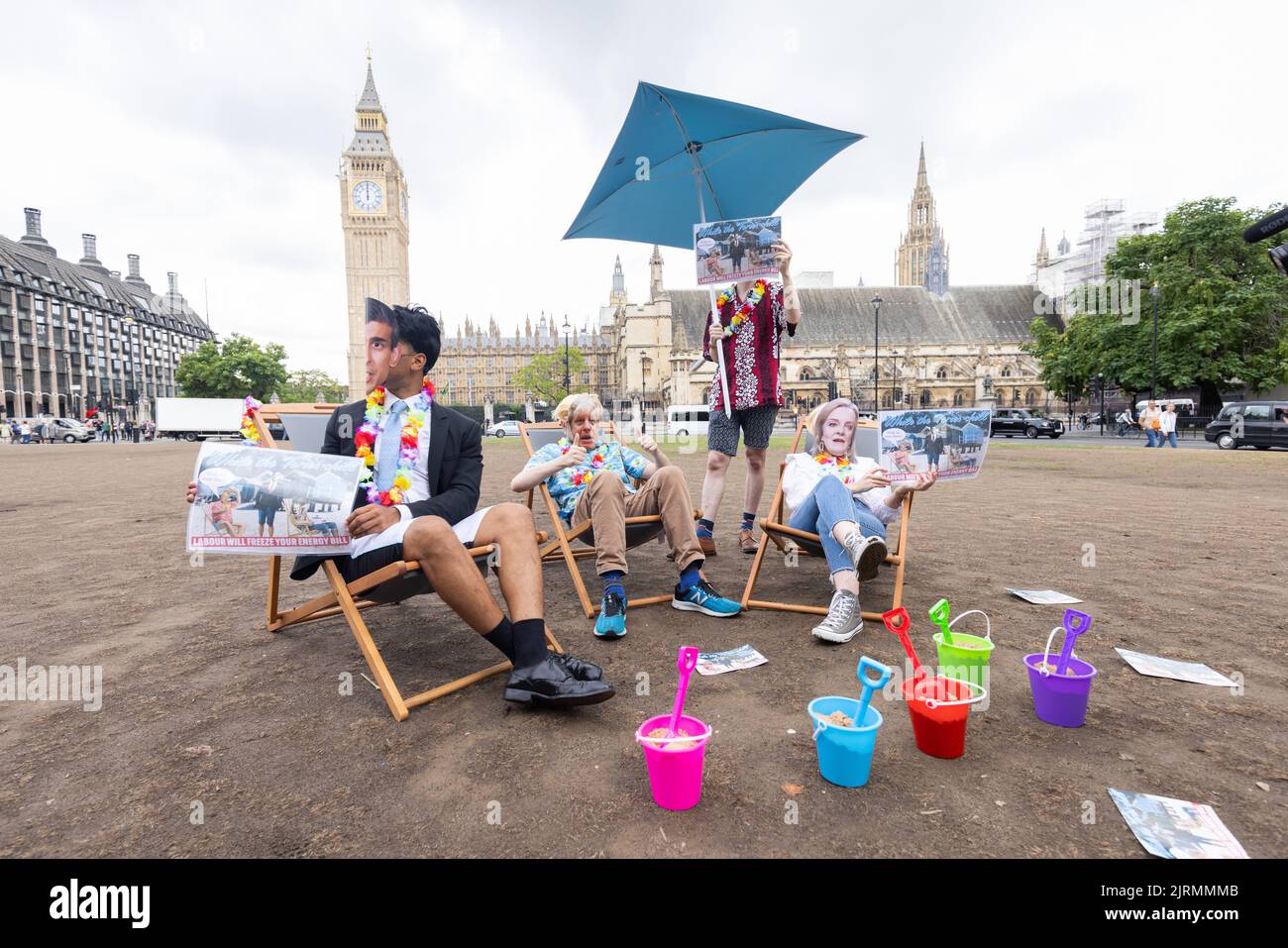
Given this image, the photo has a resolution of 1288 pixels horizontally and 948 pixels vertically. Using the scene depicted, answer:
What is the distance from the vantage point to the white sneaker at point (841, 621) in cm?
305

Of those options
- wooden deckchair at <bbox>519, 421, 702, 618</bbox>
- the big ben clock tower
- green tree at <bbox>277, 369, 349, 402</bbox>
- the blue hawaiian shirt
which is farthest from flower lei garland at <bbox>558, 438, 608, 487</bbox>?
green tree at <bbox>277, 369, 349, 402</bbox>

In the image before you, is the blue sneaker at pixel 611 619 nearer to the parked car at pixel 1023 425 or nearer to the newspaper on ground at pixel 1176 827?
the newspaper on ground at pixel 1176 827

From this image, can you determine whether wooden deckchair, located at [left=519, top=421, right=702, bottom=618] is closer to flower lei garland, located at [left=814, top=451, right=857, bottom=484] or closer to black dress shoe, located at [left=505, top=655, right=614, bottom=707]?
flower lei garland, located at [left=814, top=451, right=857, bottom=484]

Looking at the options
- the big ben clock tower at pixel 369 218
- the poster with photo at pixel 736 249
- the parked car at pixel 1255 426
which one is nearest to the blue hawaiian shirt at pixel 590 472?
the poster with photo at pixel 736 249

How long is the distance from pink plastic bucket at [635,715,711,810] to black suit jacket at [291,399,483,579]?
1.39 metres

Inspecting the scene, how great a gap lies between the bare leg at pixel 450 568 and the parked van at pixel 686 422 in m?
31.1

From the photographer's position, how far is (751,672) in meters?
2.77

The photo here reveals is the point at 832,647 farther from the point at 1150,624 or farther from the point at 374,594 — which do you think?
the point at 374,594

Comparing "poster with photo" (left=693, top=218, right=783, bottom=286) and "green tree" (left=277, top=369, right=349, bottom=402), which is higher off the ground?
"green tree" (left=277, top=369, right=349, bottom=402)

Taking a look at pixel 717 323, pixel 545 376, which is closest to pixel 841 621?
pixel 717 323

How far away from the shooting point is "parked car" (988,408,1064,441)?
2919 cm

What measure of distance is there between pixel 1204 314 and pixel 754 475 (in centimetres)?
3552

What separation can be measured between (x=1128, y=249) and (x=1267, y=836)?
41.6 m

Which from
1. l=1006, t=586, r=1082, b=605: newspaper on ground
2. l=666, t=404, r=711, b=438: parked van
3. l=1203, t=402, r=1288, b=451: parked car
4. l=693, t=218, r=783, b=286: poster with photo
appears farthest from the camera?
l=666, t=404, r=711, b=438: parked van
